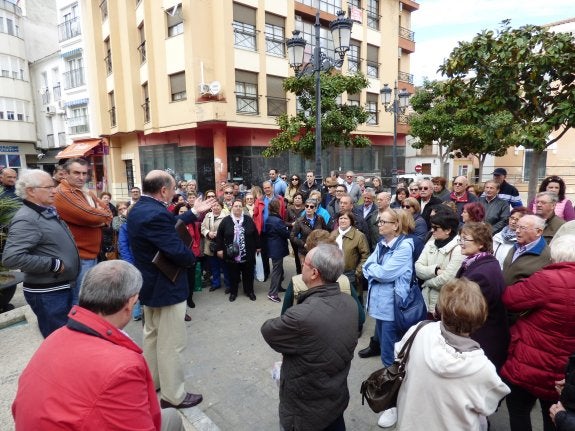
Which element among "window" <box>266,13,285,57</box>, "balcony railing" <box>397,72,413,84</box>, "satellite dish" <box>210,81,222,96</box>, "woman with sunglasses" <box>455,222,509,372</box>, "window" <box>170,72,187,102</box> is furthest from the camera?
"balcony railing" <box>397,72,413,84</box>

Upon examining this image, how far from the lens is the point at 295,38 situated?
336 inches

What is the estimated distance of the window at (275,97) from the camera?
1858cm

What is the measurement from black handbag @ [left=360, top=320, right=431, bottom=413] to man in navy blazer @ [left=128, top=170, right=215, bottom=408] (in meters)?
1.79

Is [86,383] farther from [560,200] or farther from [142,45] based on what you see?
[142,45]

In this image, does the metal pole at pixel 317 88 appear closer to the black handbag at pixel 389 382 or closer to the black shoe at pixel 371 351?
the black shoe at pixel 371 351

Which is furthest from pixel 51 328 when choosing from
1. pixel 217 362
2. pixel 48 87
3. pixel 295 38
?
pixel 48 87

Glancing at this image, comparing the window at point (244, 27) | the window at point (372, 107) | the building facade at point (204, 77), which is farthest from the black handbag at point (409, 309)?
the window at point (372, 107)

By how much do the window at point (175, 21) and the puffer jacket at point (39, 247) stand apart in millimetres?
16352

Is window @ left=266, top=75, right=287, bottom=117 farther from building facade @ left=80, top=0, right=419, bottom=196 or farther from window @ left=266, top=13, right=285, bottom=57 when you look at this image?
window @ left=266, top=13, right=285, bottom=57

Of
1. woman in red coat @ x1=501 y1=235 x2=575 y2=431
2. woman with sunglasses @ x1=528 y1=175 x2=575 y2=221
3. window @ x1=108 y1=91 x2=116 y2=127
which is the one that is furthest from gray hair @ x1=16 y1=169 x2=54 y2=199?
window @ x1=108 y1=91 x2=116 y2=127

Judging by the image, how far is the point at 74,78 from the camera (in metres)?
24.9

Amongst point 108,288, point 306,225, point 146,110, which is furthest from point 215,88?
point 108,288

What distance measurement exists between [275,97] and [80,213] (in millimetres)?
16426

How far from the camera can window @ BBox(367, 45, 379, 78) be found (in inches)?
915
